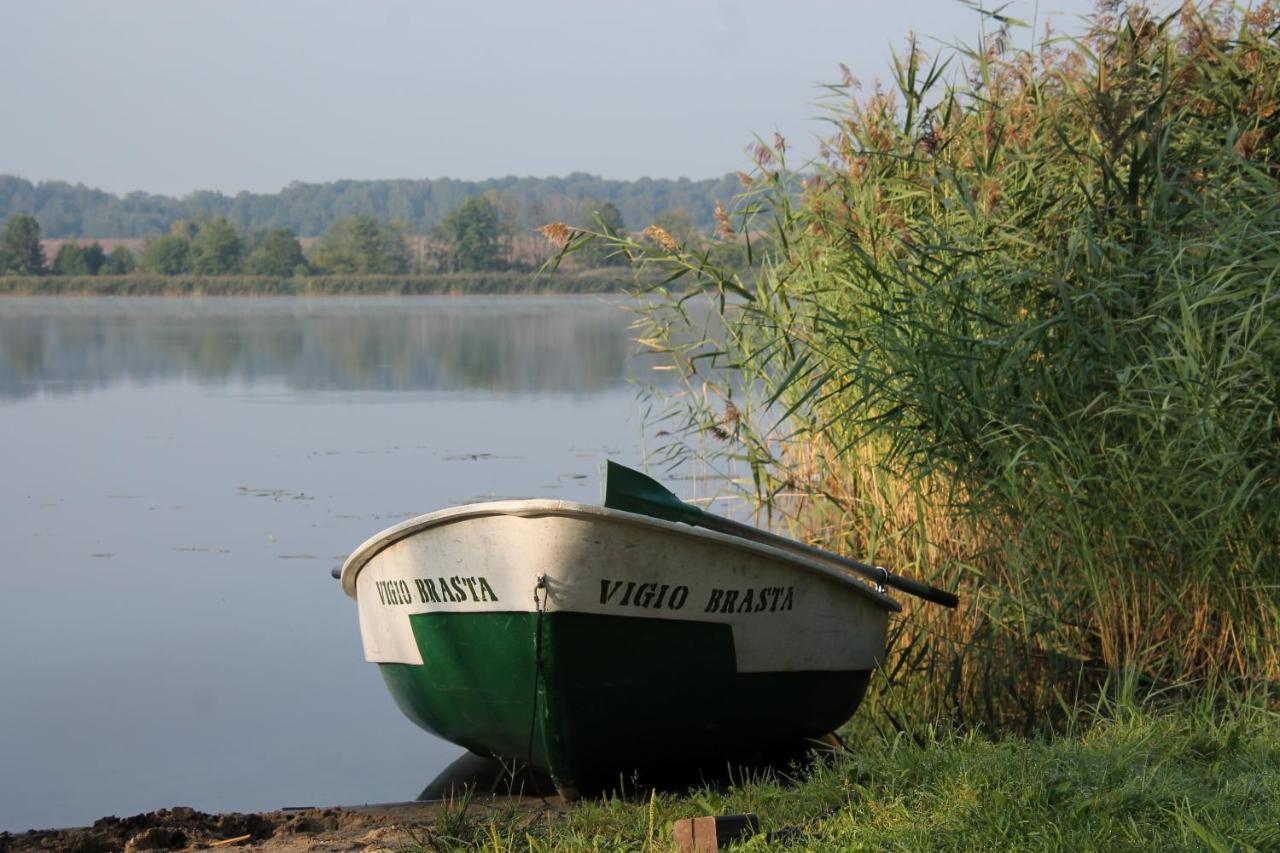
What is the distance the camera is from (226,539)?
967 centimetres

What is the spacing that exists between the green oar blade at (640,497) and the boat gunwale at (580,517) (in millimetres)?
283

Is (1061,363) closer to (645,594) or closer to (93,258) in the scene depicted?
(645,594)

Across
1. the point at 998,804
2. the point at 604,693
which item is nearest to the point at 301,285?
the point at 604,693

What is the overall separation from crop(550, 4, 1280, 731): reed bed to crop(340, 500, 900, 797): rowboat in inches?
25.9

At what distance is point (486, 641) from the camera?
15.1 ft

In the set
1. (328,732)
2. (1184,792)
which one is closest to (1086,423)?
(1184,792)

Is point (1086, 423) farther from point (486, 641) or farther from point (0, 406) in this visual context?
point (0, 406)

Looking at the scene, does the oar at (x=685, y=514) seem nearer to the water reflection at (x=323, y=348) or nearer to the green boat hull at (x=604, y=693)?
the green boat hull at (x=604, y=693)

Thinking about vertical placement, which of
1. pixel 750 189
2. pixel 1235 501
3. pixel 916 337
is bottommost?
pixel 1235 501

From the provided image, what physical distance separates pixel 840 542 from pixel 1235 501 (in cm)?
202

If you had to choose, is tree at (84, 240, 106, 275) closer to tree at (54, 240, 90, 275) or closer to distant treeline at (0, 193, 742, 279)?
distant treeline at (0, 193, 742, 279)

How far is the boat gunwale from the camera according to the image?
4297mm

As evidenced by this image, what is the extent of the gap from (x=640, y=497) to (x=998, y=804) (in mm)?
1777

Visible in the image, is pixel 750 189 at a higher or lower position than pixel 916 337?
higher
